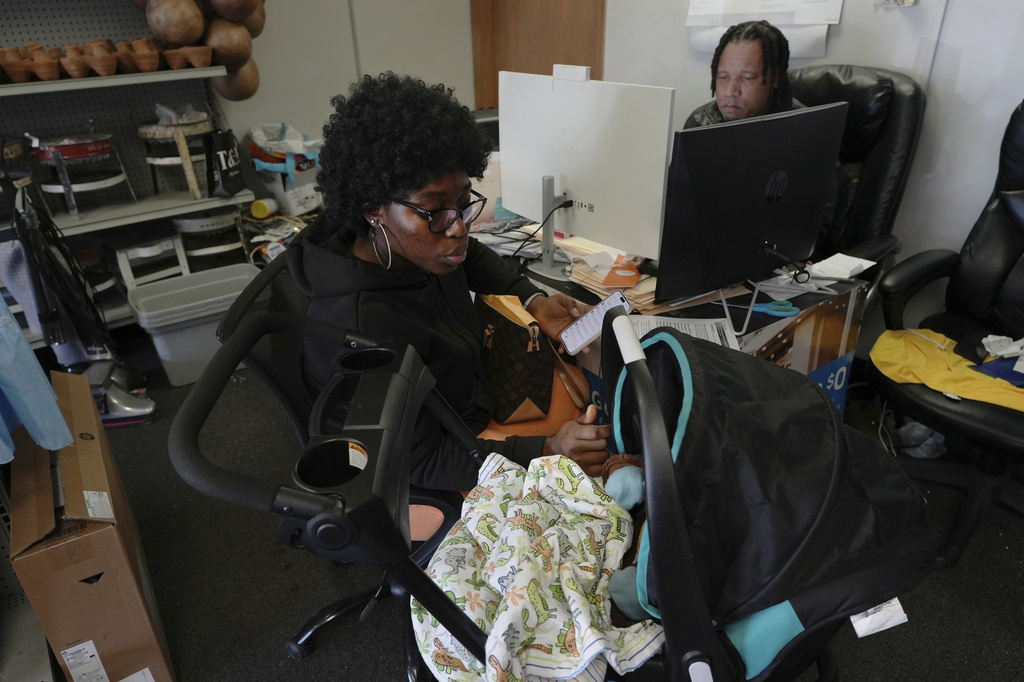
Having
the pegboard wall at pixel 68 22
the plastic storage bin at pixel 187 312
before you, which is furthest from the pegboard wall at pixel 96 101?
the plastic storage bin at pixel 187 312

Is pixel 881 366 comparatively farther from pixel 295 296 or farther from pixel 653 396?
pixel 295 296

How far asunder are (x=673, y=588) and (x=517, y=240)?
4.55 ft

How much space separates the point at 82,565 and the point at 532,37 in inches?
123

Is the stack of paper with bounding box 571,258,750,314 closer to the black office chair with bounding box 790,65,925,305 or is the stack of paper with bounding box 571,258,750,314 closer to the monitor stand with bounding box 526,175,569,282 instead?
the monitor stand with bounding box 526,175,569,282

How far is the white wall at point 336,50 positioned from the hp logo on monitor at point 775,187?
273 centimetres

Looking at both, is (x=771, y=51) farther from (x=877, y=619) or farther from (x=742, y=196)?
(x=877, y=619)

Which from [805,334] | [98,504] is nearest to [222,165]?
[98,504]

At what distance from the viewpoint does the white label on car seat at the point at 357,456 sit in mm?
662

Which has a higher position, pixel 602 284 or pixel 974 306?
pixel 602 284

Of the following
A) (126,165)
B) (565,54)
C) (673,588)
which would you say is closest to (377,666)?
(673,588)

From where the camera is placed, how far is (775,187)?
1.48 metres

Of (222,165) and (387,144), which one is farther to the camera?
(222,165)

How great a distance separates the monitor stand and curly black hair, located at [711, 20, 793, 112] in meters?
0.82

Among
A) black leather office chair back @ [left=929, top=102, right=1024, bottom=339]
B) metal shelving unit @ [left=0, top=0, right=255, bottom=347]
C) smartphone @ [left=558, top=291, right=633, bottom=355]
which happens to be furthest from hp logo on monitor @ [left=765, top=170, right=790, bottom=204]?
metal shelving unit @ [left=0, top=0, right=255, bottom=347]
